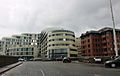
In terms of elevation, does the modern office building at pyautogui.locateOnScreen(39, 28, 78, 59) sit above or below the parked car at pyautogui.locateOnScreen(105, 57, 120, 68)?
above

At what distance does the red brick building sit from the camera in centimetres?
8469

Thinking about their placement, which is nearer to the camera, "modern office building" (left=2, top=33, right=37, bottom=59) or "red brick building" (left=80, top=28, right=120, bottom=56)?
"red brick building" (left=80, top=28, right=120, bottom=56)

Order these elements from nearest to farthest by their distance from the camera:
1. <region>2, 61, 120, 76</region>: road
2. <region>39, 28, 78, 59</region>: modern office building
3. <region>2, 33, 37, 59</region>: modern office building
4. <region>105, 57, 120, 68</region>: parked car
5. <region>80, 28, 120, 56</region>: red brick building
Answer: <region>2, 61, 120, 76</region>: road
<region>105, 57, 120, 68</region>: parked car
<region>80, 28, 120, 56</region>: red brick building
<region>39, 28, 78, 59</region>: modern office building
<region>2, 33, 37, 59</region>: modern office building

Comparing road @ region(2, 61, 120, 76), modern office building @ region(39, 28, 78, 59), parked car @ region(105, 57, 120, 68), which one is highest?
modern office building @ region(39, 28, 78, 59)

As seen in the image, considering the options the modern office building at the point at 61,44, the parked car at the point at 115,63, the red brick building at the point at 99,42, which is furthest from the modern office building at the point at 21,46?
the parked car at the point at 115,63

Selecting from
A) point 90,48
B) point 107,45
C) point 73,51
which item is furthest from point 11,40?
point 107,45

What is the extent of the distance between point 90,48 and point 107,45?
10462 mm

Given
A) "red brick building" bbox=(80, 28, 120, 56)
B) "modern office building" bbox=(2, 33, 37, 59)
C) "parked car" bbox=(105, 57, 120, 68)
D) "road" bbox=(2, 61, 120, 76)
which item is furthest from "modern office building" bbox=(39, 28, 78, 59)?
"road" bbox=(2, 61, 120, 76)

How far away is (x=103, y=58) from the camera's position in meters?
32.1

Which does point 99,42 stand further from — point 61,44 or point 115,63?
point 115,63

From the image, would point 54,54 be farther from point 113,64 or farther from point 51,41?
point 113,64

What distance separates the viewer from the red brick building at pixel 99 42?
8469cm

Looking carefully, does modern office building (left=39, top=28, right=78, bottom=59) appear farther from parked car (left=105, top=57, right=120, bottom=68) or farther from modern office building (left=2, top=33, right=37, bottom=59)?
parked car (left=105, top=57, right=120, bottom=68)

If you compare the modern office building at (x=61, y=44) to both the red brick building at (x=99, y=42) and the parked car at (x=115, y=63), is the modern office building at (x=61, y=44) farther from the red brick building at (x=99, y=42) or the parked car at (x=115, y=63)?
the parked car at (x=115, y=63)
